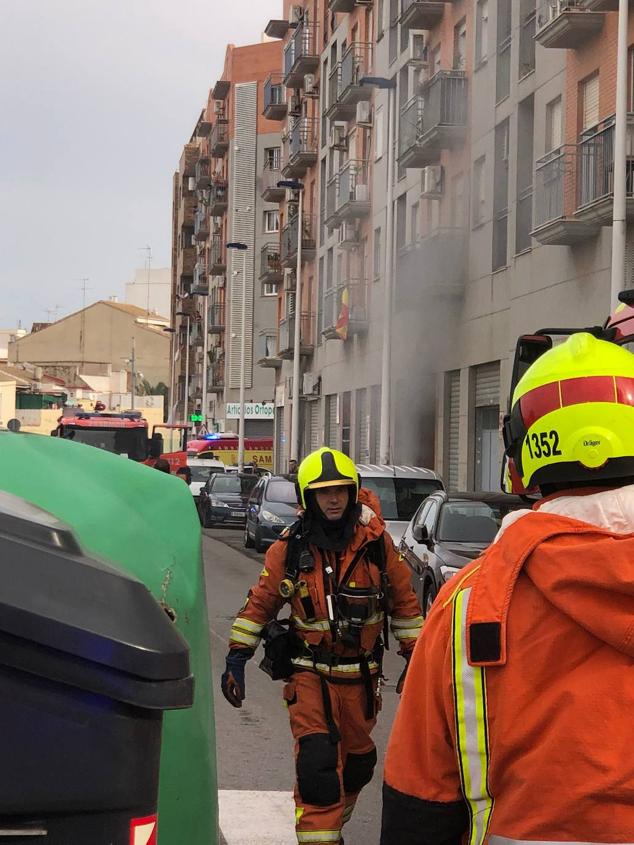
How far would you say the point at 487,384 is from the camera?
2853cm

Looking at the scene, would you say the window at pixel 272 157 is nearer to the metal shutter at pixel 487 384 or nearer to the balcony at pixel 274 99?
the balcony at pixel 274 99

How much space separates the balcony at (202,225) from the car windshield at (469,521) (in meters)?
71.1

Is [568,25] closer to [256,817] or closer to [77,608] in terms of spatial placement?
[256,817]

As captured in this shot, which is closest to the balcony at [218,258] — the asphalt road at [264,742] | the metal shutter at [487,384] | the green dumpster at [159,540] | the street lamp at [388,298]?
the street lamp at [388,298]

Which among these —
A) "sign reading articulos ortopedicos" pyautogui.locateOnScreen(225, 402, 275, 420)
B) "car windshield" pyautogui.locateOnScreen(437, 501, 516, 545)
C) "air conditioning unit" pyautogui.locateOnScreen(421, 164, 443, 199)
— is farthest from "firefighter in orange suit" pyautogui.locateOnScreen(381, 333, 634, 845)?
"sign reading articulos ortopedicos" pyautogui.locateOnScreen(225, 402, 275, 420)

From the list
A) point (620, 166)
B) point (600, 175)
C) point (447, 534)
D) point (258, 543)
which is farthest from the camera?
point (258, 543)

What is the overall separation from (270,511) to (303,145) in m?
26.9

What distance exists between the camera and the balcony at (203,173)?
83.2 m

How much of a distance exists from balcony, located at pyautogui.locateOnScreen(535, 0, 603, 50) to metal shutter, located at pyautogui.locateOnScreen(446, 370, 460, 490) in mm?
9885

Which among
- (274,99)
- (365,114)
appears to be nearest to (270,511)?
(365,114)

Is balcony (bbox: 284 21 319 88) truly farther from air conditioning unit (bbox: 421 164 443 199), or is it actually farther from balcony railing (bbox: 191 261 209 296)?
balcony railing (bbox: 191 261 209 296)

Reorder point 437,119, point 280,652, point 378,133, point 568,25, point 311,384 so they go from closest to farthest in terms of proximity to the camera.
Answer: point 280,652 < point 568,25 < point 437,119 < point 378,133 < point 311,384

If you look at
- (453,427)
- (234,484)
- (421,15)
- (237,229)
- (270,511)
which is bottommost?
(270,511)

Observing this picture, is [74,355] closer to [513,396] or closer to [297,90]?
[297,90]
